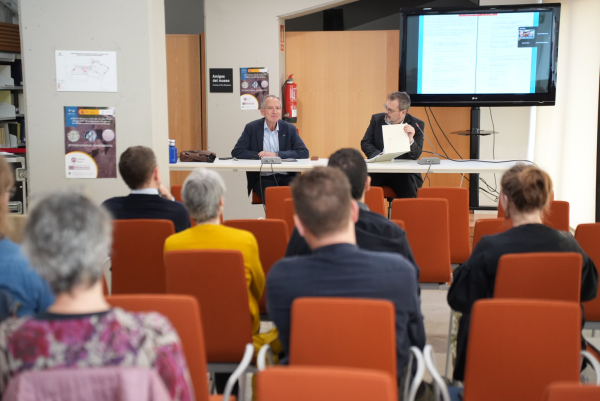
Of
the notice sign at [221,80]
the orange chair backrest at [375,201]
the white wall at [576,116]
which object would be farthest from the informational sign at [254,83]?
the orange chair backrest at [375,201]

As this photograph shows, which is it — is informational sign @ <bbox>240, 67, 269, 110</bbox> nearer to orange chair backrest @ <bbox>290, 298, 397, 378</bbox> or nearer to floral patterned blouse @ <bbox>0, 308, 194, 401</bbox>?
orange chair backrest @ <bbox>290, 298, 397, 378</bbox>

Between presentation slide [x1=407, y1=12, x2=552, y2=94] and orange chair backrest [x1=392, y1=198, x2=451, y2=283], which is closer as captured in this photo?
orange chair backrest [x1=392, y1=198, x2=451, y2=283]

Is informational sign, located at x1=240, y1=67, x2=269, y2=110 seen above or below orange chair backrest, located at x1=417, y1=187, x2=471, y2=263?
above

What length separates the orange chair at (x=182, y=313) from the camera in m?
1.60

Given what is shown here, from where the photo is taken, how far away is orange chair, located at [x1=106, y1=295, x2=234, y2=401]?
1.60 metres

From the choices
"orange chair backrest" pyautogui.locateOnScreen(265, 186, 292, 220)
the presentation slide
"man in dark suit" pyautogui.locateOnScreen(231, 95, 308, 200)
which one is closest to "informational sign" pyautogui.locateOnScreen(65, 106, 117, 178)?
"orange chair backrest" pyautogui.locateOnScreen(265, 186, 292, 220)

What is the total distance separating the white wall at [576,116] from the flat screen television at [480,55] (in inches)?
Answer: 10.7

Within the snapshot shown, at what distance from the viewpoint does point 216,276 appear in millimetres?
2160

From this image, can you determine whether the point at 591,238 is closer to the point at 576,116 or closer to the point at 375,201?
the point at 375,201

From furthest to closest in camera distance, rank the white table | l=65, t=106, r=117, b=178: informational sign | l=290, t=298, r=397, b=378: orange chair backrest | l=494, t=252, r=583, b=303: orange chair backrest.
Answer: the white table < l=65, t=106, r=117, b=178: informational sign < l=494, t=252, r=583, b=303: orange chair backrest < l=290, t=298, r=397, b=378: orange chair backrest

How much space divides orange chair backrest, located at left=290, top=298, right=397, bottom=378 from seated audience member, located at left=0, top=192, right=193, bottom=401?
1.36 ft

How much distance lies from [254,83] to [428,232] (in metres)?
4.45

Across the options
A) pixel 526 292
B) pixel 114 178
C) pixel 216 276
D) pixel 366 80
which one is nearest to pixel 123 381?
pixel 216 276

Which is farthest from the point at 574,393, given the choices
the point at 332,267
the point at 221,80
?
the point at 221,80
